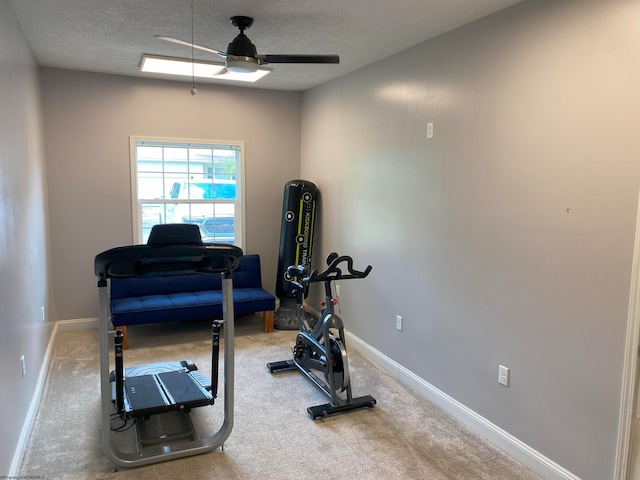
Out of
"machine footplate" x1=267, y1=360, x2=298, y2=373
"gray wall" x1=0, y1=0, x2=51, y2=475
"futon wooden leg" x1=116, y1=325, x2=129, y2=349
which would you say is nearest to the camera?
"gray wall" x1=0, y1=0, x2=51, y2=475

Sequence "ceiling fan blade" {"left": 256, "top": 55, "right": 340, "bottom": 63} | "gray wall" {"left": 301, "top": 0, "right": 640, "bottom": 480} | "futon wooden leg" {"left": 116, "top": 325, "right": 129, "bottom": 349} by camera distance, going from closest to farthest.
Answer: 1. "gray wall" {"left": 301, "top": 0, "right": 640, "bottom": 480}
2. "ceiling fan blade" {"left": 256, "top": 55, "right": 340, "bottom": 63}
3. "futon wooden leg" {"left": 116, "top": 325, "right": 129, "bottom": 349}

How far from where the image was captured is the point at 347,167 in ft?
14.9

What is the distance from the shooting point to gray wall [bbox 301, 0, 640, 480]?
7.18 feet

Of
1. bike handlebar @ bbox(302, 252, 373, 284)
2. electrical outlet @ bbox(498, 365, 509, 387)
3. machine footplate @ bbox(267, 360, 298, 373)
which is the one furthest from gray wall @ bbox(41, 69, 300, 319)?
electrical outlet @ bbox(498, 365, 509, 387)

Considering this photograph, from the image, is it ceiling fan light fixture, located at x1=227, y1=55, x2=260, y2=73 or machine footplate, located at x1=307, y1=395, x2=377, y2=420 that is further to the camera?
machine footplate, located at x1=307, y1=395, x2=377, y2=420

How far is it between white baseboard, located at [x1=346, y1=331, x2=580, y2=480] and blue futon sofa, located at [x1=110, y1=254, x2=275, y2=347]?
4.52 ft

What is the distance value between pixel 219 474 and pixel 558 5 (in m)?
2.98

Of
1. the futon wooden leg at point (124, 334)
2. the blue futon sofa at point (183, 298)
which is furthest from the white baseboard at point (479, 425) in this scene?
the futon wooden leg at point (124, 334)

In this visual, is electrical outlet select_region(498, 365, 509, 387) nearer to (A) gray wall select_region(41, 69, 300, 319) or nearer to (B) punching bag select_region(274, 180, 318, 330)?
(B) punching bag select_region(274, 180, 318, 330)

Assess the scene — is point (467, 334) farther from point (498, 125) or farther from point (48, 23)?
point (48, 23)

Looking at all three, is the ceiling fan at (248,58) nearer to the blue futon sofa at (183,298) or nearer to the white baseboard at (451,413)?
the blue futon sofa at (183,298)

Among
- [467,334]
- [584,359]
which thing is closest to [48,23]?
[467,334]

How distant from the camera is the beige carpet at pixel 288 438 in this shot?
252cm

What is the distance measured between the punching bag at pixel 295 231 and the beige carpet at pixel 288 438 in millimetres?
1101
